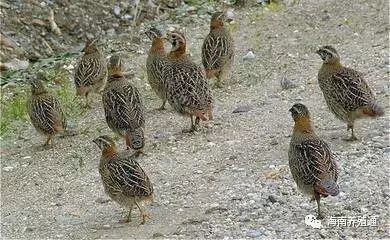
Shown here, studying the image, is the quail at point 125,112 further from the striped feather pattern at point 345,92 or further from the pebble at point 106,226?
the striped feather pattern at point 345,92

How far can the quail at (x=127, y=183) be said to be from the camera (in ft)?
25.3

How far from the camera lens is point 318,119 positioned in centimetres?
1024

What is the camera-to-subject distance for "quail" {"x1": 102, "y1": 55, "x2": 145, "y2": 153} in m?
9.65

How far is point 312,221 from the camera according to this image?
7336 millimetres

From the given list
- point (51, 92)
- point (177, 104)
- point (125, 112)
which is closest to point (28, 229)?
point (125, 112)

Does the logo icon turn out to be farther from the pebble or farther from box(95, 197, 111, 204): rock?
box(95, 197, 111, 204): rock

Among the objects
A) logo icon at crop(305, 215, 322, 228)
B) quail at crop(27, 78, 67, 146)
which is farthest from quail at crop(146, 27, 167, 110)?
logo icon at crop(305, 215, 322, 228)

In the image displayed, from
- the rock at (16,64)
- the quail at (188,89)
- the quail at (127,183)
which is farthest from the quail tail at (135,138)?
the rock at (16,64)

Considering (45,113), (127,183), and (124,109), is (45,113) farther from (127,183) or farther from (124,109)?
(127,183)

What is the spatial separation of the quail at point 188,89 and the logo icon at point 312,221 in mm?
2867

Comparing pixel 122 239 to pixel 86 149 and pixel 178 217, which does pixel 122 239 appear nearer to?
pixel 178 217

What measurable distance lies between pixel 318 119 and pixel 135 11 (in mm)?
5390

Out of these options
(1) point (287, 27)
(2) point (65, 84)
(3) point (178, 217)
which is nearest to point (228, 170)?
(3) point (178, 217)

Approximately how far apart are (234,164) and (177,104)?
1441 millimetres
